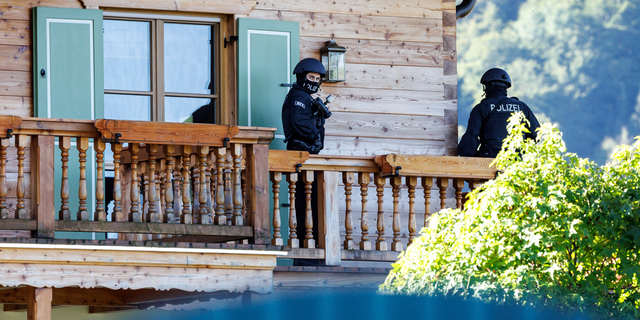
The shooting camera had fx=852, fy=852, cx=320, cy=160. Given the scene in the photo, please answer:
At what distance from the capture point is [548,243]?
440 cm

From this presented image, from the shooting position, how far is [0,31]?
24.1 ft

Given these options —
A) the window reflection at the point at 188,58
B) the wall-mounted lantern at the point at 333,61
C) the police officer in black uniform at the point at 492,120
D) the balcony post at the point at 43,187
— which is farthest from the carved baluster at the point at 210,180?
the police officer in black uniform at the point at 492,120

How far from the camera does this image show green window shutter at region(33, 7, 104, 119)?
7.38 metres

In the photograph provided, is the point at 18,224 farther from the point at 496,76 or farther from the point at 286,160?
the point at 496,76

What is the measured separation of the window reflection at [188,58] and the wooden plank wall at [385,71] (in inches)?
21.3

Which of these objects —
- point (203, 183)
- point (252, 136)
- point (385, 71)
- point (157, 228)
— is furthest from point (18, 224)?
point (385, 71)

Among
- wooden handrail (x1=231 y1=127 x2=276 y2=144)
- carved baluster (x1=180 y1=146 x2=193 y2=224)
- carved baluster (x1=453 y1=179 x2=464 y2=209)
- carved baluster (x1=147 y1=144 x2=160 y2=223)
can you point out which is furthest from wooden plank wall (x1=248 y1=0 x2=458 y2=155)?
carved baluster (x1=147 y1=144 x2=160 y2=223)

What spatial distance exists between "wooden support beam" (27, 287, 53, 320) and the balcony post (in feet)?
1.22

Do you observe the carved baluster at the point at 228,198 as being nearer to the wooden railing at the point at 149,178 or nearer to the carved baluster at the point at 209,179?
the wooden railing at the point at 149,178

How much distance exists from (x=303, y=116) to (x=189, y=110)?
1378 mm

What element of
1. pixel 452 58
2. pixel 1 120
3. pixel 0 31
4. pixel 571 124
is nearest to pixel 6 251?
pixel 1 120

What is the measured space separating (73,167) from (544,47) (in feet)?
72.6

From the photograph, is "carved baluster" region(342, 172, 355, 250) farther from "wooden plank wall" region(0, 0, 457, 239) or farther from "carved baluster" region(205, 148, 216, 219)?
"wooden plank wall" region(0, 0, 457, 239)

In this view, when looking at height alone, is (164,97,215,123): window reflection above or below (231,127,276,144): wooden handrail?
above
